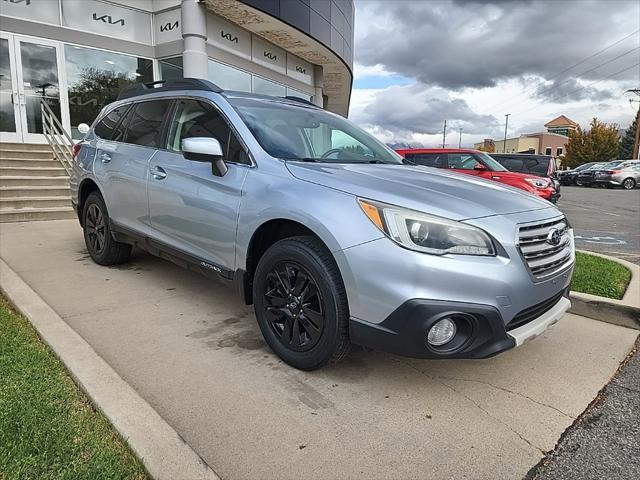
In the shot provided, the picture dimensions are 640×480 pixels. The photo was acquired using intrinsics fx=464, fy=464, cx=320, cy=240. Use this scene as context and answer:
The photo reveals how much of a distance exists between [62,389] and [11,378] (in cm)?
33

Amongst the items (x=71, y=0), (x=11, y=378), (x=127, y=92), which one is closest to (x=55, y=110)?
(x=71, y=0)

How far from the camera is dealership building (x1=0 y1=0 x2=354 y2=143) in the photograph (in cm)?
1091

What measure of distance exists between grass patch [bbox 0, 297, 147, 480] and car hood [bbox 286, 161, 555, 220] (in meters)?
1.69

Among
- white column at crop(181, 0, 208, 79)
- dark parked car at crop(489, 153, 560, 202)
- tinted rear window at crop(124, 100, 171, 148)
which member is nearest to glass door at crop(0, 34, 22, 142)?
white column at crop(181, 0, 208, 79)

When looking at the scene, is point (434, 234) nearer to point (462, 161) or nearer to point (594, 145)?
point (462, 161)

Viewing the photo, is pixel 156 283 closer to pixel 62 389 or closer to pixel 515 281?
pixel 62 389

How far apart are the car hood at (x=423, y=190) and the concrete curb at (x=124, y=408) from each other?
1521 millimetres

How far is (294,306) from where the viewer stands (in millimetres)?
2820

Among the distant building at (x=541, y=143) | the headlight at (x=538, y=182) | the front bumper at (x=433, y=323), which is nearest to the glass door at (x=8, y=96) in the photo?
the front bumper at (x=433, y=323)

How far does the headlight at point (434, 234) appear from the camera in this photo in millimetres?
2344

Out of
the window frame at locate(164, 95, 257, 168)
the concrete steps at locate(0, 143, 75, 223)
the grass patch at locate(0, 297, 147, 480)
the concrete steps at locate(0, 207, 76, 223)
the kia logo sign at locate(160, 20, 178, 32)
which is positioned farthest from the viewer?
the kia logo sign at locate(160, 20, 178, 32)

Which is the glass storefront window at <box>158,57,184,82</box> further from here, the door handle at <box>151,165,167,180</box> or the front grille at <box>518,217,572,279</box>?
the front grille at <box>518,217,572,279</box>

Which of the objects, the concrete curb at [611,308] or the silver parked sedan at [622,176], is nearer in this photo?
the concrete curb at [611,308]

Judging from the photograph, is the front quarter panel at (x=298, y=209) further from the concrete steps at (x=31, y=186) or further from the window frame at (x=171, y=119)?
the concrete steps at (x=31, y=186)
